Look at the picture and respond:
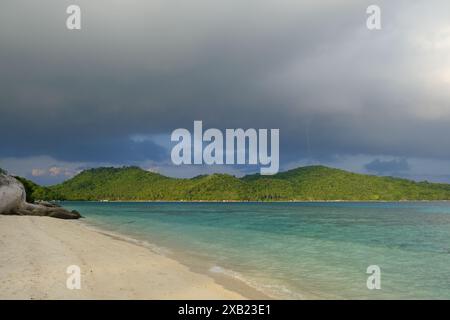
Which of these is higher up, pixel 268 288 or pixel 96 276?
pixel 96 276

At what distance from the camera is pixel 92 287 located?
1170 centimetres

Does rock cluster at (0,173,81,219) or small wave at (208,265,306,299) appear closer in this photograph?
small wave at (208,265,306,299)

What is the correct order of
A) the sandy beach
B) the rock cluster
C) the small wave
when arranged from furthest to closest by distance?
the rock cluster
the small wave
the sandy beach

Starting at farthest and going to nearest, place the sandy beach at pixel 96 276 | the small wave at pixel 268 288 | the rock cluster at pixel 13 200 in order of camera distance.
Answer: the rock cluster at pixel 13 200
the small wave at pixel 268 288
the sandy beach at pixel 96 276

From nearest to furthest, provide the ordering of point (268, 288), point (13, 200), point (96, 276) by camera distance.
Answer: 1. point (96, 276)
2. point (268, 288)
3. point (13, 200)

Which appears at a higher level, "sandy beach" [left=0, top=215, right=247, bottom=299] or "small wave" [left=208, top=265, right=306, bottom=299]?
"sandy beach" [left=0, top=215, right=247, bottom=299]

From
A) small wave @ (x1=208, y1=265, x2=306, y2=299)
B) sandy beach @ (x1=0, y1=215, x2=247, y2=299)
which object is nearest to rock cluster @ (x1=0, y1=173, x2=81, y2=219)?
sandy beach @ (x1=0, y1=215, x2=247, y2=299)

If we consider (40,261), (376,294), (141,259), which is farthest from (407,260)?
(40,261)

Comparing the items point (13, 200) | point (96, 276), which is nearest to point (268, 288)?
point (96, 276)

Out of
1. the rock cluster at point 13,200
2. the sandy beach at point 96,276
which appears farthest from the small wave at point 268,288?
the rock cluster at point 13,200

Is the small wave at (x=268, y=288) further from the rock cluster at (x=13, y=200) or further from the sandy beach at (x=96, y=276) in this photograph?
the rock cluster at (x=13, y=200)

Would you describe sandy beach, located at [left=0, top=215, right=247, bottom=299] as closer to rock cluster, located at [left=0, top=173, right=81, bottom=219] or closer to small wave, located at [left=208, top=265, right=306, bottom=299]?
small wave, located at [left=208, top=265, right=306, bottom=299]

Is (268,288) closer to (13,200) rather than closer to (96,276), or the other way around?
(96,276)

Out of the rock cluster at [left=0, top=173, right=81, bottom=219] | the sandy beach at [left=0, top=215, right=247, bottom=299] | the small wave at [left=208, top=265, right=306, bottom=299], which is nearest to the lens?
the sandy beach at [left=0, top=215, right=247, bottom=299]
